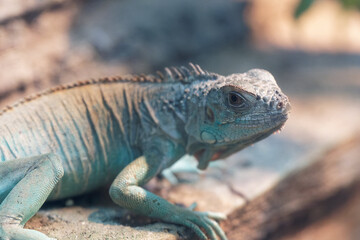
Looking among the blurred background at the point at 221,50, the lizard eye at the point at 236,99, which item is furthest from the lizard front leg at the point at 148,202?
the blurred background at the point at 221,50

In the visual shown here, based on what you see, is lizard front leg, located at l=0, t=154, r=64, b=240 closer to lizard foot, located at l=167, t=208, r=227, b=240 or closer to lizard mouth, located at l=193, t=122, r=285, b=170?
lizard foot, located at l=167, t=208, r=227, b=240

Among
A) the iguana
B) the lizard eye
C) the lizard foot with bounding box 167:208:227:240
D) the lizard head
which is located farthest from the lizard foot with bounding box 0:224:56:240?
the lizard eye

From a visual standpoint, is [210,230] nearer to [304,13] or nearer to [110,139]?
[110,139]

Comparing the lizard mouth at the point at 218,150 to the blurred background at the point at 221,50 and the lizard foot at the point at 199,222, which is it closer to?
the lizard foot at the point at 199,222

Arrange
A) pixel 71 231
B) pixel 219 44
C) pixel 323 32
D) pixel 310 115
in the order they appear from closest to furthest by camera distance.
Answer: pixel 71 231 → pixel 310 115 → pixel 219 44 → pixel 323 32

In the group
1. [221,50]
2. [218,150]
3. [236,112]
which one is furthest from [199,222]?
[221,50]

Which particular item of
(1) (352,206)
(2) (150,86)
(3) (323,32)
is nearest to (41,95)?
(2) (150,86)
